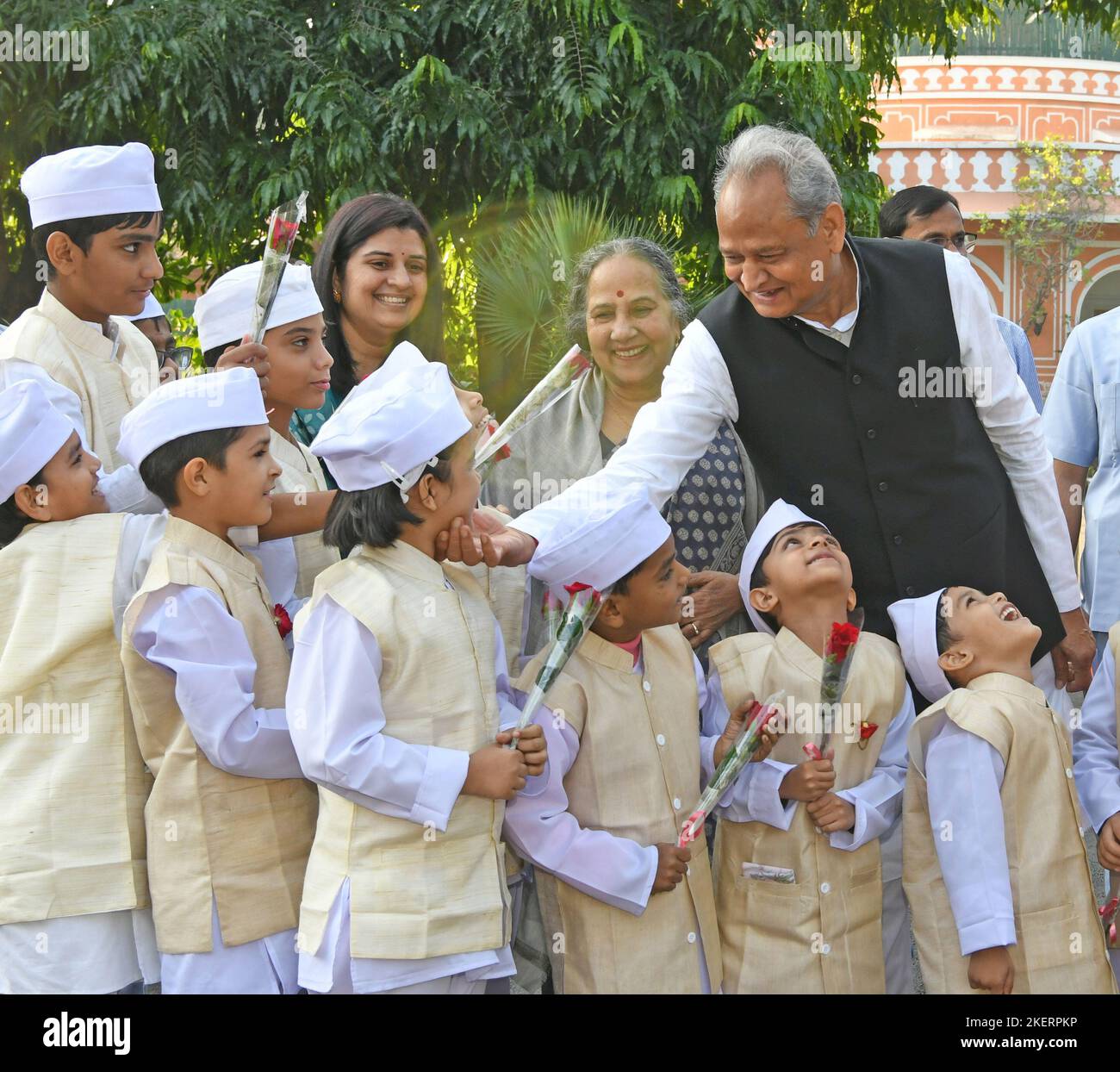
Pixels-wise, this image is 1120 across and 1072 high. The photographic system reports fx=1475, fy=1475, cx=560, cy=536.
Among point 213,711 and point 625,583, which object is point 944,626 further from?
point 213,711

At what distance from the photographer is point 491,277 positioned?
8.24 meters

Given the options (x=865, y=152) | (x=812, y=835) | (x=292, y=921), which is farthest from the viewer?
(x=865, y=152)

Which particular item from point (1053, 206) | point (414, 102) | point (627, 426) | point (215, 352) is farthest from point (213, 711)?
point (1053, 206)

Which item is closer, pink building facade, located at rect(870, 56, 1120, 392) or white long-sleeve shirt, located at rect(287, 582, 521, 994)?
white long-sleeve shirt, located at rect(287, 582, 521, 994)

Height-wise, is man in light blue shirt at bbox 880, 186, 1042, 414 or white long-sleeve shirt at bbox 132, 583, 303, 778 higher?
man in light blue shirt at bbox 880, 186, 1042, 414

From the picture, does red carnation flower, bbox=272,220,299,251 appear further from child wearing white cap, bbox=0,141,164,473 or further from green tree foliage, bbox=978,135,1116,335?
green tree foliage, bbox=978,135,1116,335

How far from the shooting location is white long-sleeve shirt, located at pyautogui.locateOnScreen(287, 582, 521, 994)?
2.76m

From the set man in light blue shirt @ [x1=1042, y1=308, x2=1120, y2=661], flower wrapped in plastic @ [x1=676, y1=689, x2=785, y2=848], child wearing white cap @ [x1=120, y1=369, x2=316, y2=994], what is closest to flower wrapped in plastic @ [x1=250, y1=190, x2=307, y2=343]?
child wearing white cap @ [x1=120, y1=369, x2=316, y2=994]

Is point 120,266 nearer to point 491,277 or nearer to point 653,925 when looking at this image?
point 653,925

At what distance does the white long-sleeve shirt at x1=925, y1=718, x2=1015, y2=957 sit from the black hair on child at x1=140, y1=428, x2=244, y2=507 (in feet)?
5.48

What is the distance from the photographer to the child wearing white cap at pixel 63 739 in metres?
3.00

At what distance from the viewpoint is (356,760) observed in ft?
9.02

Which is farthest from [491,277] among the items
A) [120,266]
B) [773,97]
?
[120,266]

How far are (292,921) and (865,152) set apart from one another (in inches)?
362
